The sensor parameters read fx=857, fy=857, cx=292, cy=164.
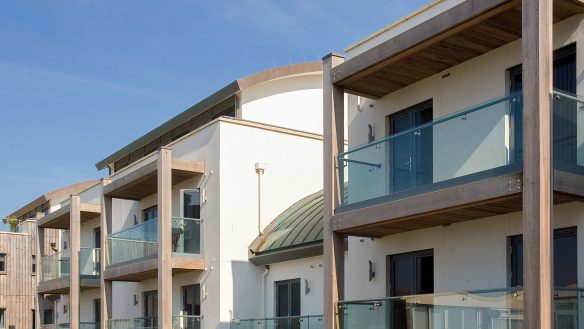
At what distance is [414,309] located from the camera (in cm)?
1384

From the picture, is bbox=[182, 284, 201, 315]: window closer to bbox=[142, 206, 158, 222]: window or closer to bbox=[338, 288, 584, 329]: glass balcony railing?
bbox=[142, 206, 158, 222]: window

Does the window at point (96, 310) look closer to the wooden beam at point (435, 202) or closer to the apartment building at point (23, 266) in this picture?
the apartment building at point (23, 266)

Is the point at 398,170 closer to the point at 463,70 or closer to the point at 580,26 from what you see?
the point at 463,70

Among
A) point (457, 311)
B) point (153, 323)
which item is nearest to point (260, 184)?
point (153, 323)

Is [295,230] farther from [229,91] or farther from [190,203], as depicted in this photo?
[229,91]

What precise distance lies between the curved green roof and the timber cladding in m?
21.9

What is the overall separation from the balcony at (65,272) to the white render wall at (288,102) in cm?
785

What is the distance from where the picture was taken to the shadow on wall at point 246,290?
75.6 feet

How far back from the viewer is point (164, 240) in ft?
76.2

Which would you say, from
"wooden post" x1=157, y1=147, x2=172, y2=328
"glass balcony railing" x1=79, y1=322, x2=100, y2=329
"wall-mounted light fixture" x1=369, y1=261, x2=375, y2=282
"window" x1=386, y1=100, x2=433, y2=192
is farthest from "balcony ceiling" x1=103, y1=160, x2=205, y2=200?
"window" x1=386, y1=100, x2=433, y2=192

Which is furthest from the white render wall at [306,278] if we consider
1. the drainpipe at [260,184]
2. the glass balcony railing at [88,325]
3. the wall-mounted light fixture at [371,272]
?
the glass balcony railing at [88,325]

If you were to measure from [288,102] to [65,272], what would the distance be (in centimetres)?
1074

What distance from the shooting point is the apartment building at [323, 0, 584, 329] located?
11852mm

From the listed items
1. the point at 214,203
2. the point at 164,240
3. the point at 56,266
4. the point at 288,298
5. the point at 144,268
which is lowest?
the point at 288,298
